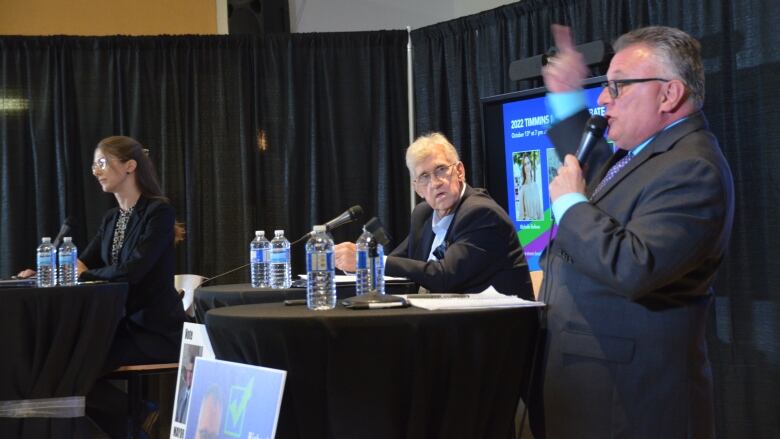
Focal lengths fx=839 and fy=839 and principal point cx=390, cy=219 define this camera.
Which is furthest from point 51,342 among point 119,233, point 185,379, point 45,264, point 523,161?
point 523,161

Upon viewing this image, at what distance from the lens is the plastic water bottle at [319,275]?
2341 mm

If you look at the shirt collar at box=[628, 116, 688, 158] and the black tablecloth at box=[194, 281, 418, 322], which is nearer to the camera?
the shirt collar at box=[628, 116, 688, 158]

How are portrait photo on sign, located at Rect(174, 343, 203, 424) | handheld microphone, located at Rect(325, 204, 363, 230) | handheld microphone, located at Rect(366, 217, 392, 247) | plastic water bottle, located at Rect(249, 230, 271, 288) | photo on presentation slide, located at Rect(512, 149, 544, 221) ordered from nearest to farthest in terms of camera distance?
handheld microphone, located at Rect(366, 217, 392, 247)
handheld microphone, located at Rect(325, 204, 363, 230)
portrait photo on sign, located at Rect(174, 343, 203, 424)
plastic water bottle, located at Rect(249, 230, 271, 288)
photo on presentation slide, located at Rect(512, 149, 544, 221)

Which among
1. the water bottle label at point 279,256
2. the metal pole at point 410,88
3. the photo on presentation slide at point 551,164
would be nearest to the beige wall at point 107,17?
the metal pole at point 410,88

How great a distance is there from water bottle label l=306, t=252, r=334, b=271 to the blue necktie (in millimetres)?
780

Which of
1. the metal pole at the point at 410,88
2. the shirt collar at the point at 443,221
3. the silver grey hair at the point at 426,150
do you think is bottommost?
the shirt collar at the point at 443,221

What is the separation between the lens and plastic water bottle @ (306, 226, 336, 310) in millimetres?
2341

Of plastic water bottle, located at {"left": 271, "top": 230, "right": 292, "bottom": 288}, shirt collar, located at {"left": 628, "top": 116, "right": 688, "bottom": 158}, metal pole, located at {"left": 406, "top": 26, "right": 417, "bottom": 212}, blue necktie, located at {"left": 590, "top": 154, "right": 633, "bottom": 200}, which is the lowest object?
plastic water bottle, located at {"left": 271, "top": 230, "right": 292, "bottom": 288}

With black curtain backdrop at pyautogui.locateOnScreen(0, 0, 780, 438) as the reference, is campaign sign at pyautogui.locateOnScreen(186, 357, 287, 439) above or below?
below

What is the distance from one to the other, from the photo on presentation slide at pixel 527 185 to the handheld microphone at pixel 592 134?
8.86 ft

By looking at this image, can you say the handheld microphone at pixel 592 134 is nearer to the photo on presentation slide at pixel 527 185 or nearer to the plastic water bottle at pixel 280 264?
the plastic water bottle at pixel 280 264

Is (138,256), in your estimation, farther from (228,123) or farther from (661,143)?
(661,143)

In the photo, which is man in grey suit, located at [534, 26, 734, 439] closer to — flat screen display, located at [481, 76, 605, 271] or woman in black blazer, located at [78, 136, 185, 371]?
woman in black blazer, located at [78, 136, 185, 371]

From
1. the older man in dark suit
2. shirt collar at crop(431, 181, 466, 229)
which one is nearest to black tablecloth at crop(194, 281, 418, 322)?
the older man in dark suit
